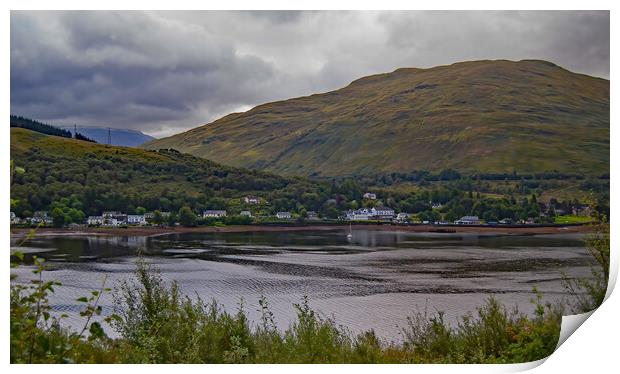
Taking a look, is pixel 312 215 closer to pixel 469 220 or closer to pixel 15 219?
pixel 469 220

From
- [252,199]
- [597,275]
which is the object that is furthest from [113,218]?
[597,275]

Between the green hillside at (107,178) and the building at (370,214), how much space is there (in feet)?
21.2

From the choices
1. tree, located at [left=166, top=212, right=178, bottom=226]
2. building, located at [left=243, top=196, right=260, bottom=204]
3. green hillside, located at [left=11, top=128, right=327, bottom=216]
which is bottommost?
tree, located at [left=166, top=212, right=178, bottom=226]

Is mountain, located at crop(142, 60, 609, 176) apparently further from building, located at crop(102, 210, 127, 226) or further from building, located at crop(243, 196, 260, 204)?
building, located at crop(102, 210, 127, 226)

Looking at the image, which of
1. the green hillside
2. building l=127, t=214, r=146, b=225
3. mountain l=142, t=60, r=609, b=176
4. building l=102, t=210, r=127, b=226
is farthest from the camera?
mountain l=142, t=60, r=609, b=176

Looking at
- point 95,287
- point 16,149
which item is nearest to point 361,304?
point 95,287

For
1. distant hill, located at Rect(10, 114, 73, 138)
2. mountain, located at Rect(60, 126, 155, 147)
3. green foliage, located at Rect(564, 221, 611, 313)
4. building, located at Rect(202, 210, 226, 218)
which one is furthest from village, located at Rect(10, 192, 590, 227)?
mountain, located at Rect(60, 126, 155, 147)

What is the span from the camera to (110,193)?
10.9 metres

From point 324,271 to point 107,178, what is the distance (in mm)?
6754

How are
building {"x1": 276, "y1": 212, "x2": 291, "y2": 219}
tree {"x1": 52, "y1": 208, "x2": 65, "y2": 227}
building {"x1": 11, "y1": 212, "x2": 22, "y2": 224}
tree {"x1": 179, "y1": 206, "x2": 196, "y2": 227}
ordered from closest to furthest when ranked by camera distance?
building {"x1": 11, "y1": 212, "x2": 22, "y2": 224}, tree {"x1": 52, "y1": 208, "x2": 65, "y2": 227}, tree {"x1": 179, "y1": 206, "x2": 196, "y2": 227}, building {"x1": 276, "y1": 212, "x2": 291, "y2": 219}

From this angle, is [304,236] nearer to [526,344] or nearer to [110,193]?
[110,193]

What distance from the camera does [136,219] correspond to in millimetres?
12375

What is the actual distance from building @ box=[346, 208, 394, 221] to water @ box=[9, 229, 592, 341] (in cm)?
144

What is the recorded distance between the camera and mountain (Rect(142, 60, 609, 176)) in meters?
21.1
